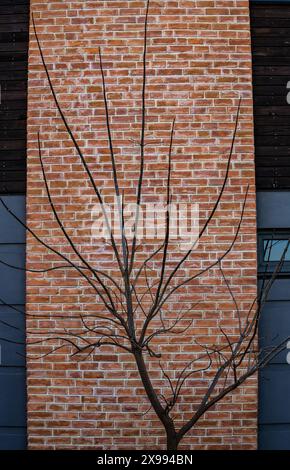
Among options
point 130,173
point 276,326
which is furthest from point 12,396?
point 276,326

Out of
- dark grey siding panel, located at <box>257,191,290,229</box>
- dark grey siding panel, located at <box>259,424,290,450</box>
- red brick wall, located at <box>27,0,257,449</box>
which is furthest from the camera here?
dark grey siding panel, located at <box>257,191,290,229</box>

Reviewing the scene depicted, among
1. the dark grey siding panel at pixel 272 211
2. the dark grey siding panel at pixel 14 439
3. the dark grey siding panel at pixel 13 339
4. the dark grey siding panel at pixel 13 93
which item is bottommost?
the dark grey siding panel at pixel 14 439

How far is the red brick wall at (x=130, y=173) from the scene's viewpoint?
4.46 metres

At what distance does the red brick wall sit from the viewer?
4465mm

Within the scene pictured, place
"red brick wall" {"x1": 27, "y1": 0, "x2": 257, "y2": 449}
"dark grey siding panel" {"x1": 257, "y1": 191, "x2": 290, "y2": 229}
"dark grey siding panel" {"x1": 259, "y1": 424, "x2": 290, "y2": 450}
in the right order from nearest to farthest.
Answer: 1. "red brick wall" {"x1": 27, "y1": 0, "x2": 257, "y2": 449}
2. "dark grey siding panel" {"x1": 259, "y1": 424, "x2": 290, "y2": 450}
3. "dark grey siding panel" {"x1": 257, "y1": 191, "x2": 290, "y2": 229}

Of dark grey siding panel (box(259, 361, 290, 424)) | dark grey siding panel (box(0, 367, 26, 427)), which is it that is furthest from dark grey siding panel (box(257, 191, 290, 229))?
dark grey siding panel (box(0, 367, 26, 427))

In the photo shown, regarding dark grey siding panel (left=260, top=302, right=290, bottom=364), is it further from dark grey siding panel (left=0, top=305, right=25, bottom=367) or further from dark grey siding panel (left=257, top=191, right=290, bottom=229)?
dark grey siding panel (left=0, top=305, right=25, bottom=367)

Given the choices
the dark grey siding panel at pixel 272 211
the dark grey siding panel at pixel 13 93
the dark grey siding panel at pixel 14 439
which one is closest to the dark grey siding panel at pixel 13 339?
the dark grey siding panel at pixel 14 439

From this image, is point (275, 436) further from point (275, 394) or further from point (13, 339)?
point (13, 339)

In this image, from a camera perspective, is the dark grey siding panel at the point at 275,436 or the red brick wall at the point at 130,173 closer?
the red brick wall at the point at 130,173

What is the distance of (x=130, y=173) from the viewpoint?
4.66 m

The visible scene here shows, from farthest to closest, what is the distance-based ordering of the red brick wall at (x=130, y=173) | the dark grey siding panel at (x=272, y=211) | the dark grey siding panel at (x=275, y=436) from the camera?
1. the dark grey siding panel at (x=272, y=211)
2. the dark grey siding panel at (x=275, y=436)
3. the red brick wall at (x=130, y=173)

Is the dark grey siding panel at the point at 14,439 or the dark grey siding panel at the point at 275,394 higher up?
the dark grey siding panel at the point at 275,394

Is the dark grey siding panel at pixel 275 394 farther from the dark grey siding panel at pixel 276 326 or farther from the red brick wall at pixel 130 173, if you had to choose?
the red brick wall at pixel 130 173
